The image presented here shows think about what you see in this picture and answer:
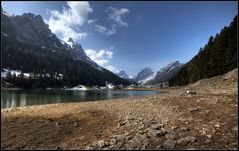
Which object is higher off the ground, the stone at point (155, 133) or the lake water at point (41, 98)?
the lake water at point (41, 98)

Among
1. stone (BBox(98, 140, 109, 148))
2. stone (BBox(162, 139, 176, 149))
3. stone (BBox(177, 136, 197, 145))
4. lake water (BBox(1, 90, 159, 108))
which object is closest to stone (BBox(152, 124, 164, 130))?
stone (BBox(162, 139, 176, 149))

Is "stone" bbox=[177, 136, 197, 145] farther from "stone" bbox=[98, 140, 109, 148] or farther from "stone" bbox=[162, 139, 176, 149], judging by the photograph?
"stone" bbox=[98, 140, 109, 148]

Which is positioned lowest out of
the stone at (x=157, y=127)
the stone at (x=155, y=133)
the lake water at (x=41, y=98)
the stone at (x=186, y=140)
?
the stone at (x=186, y=140)

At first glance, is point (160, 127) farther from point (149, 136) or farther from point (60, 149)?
point (60, 149)

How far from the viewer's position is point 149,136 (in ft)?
46.3

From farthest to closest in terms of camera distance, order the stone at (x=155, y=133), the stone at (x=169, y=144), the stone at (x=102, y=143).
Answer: the stone at (x=155, y=133)
the stone at (x=102, y=143)
the stone at (x=169, y=144)

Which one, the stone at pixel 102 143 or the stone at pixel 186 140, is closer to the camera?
the stone at pixel 186 140

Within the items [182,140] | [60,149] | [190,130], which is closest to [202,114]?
[190,130]

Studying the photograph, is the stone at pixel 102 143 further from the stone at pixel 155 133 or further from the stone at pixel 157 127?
the stone at pixel 157 127

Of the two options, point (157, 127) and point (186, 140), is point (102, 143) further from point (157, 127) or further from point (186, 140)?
point (186, 140)

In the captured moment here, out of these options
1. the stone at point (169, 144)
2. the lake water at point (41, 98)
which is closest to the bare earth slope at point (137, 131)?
the stone at point (169, 144)

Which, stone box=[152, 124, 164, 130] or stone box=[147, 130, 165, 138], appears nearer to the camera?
stone box=[147, 130, 165, 138]

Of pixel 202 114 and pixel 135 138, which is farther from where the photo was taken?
pixel 202 114

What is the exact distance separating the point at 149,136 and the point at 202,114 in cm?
612
